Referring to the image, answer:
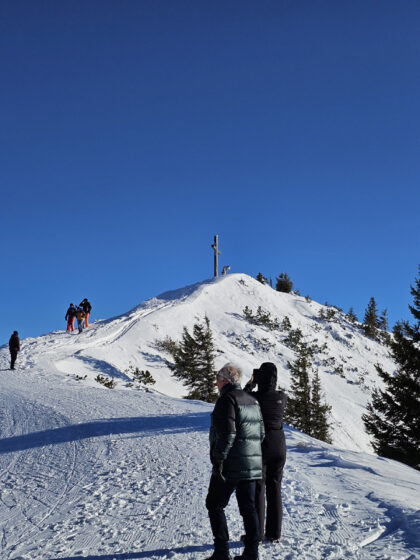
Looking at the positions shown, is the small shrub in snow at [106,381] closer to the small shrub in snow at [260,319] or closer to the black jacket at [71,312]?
the black jacket at [71,312]

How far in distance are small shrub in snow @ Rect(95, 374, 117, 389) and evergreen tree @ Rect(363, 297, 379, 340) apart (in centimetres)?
3790

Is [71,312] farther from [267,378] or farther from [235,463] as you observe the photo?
[235,463]

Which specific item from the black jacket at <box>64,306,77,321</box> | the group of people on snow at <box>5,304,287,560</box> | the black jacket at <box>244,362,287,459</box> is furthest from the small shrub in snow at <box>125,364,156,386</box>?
the group of people on snow at <box>5,304,287,560</box>

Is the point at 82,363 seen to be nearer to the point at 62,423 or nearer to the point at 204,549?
the point at 62,423

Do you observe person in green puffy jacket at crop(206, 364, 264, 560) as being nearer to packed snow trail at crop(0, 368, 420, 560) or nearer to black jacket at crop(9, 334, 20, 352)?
packed snow trail at crop(0, 368, 420, 560)

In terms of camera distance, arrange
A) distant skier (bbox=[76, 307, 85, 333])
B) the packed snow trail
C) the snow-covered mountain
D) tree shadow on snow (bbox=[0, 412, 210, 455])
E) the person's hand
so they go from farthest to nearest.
Result: distant skier (bbox=[76, 307, 85, 333])
the snow-covered mountain
tree shadow on snow (bbox=[0, 412, 210, 455])
the packed snow trail
the person's hand

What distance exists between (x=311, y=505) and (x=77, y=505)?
3.41 meters

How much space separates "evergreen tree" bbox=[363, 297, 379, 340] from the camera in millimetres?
51500

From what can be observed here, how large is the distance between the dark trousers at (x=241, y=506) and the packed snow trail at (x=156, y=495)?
0.47 m

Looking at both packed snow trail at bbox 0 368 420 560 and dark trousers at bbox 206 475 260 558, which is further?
packed snow trail at bbox 0 368 420 560

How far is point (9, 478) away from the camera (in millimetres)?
8023

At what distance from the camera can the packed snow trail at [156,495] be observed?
4773 mm

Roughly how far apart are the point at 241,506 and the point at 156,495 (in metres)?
2.82

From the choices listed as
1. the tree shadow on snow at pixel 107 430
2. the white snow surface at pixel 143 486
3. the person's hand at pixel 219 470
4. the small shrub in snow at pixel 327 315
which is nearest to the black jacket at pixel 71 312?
the white snow surface at pixel 143 486
